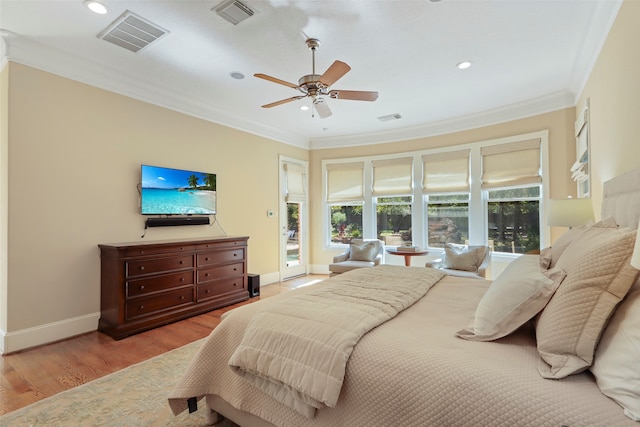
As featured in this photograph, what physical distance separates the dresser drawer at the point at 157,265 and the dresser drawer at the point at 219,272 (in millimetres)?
217

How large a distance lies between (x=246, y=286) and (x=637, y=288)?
14.2ft

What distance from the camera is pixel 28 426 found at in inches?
74.1

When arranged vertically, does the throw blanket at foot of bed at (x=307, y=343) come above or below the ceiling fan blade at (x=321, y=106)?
below

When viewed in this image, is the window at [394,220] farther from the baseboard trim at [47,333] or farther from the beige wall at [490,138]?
the baseboard trim at [47,333]

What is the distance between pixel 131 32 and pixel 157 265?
2.38 metres

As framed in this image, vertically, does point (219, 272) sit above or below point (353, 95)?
below

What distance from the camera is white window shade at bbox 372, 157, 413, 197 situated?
579 cm

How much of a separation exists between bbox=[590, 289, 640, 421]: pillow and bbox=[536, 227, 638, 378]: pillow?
0.03 m

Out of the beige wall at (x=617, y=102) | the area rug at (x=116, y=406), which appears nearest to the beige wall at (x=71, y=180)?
the area rug at (x=116, y=406)

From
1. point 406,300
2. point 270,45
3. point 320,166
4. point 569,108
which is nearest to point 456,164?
point 569,108

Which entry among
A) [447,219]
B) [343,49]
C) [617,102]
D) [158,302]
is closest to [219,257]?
[158,302]

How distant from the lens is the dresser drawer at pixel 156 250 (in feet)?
10.7

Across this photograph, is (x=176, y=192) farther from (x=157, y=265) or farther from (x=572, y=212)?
(x=572, y=212)

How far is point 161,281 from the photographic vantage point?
3562 mm
